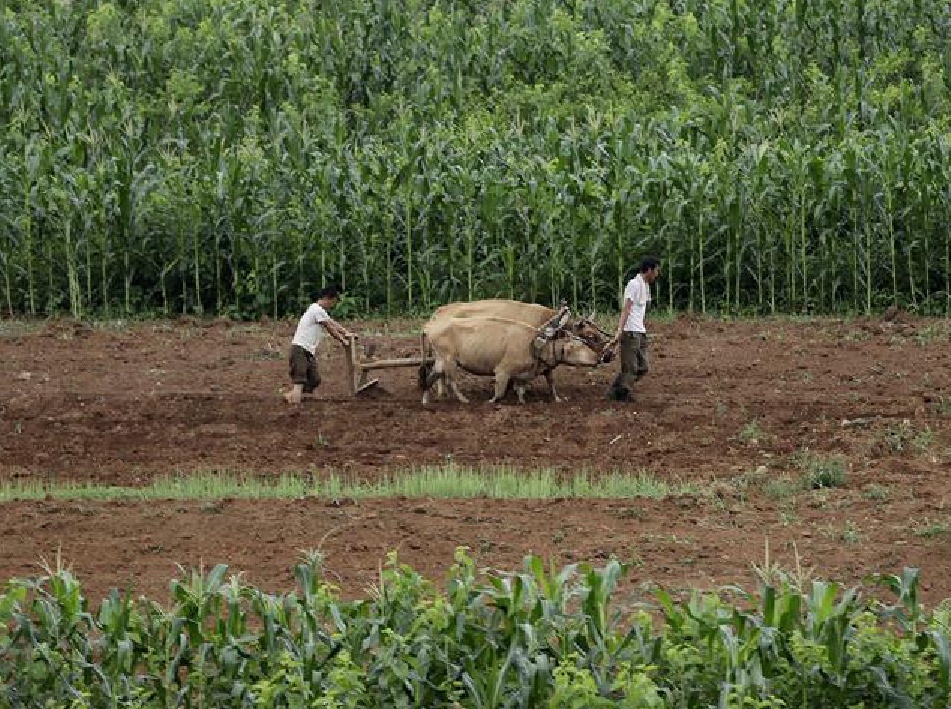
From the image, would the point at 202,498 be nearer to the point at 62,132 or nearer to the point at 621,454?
the point at 621,454

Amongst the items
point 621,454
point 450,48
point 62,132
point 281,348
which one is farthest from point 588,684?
point 450,48

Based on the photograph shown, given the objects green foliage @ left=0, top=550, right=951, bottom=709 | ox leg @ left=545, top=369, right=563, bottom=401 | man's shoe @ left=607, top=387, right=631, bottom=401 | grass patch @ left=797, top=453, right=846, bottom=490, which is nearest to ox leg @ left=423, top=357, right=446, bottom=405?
ox leg @ left=545, top=369, right=563, bottom=401

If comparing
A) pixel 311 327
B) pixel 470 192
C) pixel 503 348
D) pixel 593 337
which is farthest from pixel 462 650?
pixel 470 192

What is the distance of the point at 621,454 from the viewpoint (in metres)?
19.0

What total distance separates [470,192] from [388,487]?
365 inches

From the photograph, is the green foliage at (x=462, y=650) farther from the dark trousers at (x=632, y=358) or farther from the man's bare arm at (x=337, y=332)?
the dark trousers at (x=632, y=358)

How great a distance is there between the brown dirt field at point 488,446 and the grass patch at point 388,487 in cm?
37

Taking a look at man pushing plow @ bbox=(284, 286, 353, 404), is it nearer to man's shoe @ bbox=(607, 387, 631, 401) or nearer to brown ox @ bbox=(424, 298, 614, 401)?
brown ox @ bbox=(424, 298, 614, 401)

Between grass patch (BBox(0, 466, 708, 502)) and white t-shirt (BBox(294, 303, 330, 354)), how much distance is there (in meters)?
2.91

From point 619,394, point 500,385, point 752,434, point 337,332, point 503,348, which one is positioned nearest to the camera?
point 752,434

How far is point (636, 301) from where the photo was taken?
20516 mm

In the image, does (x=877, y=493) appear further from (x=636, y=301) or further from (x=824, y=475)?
(x=636, y=301)

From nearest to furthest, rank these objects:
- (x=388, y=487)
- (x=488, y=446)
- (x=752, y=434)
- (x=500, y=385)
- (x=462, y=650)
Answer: (x=462, y=650) < (x=388, y=487) < (x=488, y=446) < (x=752, y=434) < (x=500, y=385)

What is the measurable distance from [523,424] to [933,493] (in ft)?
15.4
